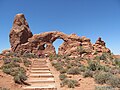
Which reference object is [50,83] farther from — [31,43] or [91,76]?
[31,43]

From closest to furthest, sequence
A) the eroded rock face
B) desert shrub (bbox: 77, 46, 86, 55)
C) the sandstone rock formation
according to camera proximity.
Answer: desert shrub (bbox: 77, 46, 86, 55) → the sandstone rock formation → the eroded rock face

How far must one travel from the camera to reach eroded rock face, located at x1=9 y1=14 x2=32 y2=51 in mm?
33281

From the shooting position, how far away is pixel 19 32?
109ft

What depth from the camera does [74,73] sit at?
42.0ft

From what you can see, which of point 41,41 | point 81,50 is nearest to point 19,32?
point 41,41

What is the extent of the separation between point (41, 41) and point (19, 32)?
4.98 m

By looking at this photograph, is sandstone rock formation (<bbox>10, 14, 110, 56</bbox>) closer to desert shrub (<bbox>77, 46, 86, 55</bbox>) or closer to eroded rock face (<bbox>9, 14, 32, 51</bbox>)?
eroded rock face (<bbox>9, 14, 32, 51</bbox>)

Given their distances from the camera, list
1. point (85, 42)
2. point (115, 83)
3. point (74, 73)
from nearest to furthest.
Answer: point (115, 83)
point (74, 73)
point (85, 42)

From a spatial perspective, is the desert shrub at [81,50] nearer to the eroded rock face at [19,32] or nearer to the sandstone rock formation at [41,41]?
the sandstone rock formation at [41,41]

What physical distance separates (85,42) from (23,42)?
13.1 m

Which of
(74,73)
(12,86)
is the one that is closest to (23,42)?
(74,73)

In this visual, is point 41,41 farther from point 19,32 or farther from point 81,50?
point 81,50

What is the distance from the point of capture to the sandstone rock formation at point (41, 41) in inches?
1293

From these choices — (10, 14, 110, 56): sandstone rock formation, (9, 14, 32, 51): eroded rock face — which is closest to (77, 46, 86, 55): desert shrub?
(10, 14, 110, 56): sandstone rock formation
